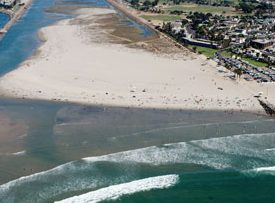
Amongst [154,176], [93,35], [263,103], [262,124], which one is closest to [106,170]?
[154,176]

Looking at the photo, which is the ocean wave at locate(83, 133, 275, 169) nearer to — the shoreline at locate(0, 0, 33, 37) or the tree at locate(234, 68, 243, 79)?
the tree at locate(234, 68, 243, 79)

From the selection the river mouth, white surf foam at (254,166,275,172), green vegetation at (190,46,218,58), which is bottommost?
white surf foam at (254,166,275,172)

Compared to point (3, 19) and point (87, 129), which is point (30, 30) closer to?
point (3, 19)

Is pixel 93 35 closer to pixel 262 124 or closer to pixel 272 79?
pixel 272 79

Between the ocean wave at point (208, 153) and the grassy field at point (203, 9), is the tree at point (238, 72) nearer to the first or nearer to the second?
the ocean wave at point (208, 153)

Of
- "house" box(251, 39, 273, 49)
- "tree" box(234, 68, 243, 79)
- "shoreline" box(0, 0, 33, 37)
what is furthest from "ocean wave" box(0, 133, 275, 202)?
"shoreline" box(0, 0, 33, 37)

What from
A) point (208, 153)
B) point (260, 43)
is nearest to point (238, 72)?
point (260, 43)
